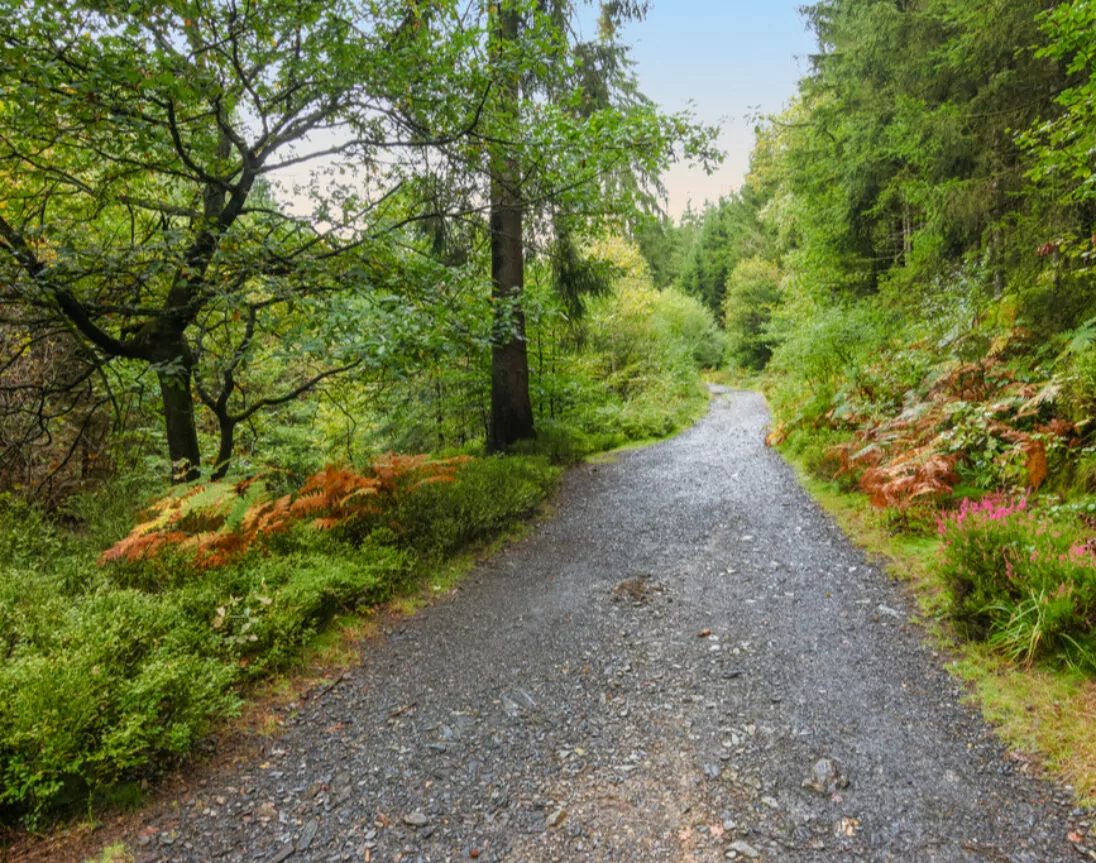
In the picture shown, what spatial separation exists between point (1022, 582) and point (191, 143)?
22.8ft

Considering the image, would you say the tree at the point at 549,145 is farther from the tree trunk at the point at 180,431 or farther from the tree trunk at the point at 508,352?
the tree trunk at the point at 180,431

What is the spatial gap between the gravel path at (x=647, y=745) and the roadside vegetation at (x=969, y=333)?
18.3 inches

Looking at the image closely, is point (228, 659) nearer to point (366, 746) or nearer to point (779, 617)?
point (366, 746)

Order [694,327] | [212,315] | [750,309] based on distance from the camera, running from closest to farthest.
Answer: [212,315]
[750,309]
[694,327]

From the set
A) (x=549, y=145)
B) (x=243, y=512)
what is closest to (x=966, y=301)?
(x=549, y=145)

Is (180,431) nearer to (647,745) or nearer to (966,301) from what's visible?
(647,745)

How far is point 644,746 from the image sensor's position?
2.64 meters

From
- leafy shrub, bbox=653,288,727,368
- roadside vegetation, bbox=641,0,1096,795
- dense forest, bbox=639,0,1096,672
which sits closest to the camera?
roadside vegetation, bbox=641,0,1096,795

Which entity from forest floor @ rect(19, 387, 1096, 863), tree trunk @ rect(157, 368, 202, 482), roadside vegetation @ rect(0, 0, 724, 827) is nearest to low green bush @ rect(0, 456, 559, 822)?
roadside vegetation @ rect(0, 0, 724, 827)

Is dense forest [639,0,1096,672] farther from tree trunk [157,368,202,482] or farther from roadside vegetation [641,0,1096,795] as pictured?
tree trunk [157,368,202,482]

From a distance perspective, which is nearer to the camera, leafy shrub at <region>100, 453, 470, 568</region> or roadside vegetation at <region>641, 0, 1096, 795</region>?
roadside vegetation at <region>641, 0, 1096, 795</region>

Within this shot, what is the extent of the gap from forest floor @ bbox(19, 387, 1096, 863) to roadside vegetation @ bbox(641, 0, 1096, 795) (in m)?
0.44

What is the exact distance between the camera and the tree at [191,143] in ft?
11.3

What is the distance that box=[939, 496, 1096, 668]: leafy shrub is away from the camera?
275cm
